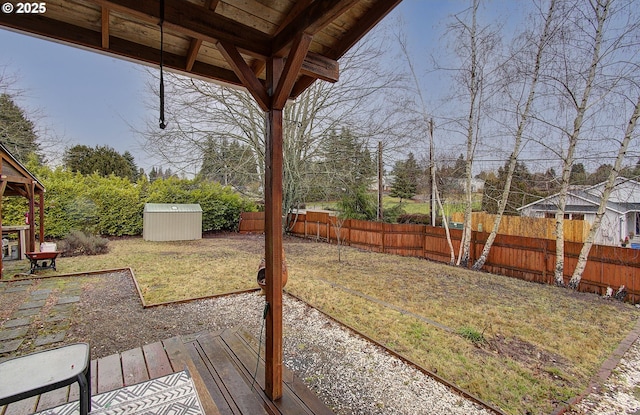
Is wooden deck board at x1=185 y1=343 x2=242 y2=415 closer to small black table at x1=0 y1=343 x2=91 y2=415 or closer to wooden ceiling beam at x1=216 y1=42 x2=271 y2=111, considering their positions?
small black table at x1=0 y1=343 x2=91 y2=415

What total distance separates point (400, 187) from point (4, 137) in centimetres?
1781

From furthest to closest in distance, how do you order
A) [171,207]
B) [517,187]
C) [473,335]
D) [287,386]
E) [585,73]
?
1. [171,207]
2. [517,187]
3. [585,73]
4. [473,335]
5. [287,386]

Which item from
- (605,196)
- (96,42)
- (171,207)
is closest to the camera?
(96,42)

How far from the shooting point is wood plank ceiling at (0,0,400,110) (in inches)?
58.2

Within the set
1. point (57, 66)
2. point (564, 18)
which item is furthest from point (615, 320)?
point (57, 66)

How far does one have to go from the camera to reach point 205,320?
11.7 ft

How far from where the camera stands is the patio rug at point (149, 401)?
1804mm

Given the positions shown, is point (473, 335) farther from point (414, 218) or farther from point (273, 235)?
point (414, 218)

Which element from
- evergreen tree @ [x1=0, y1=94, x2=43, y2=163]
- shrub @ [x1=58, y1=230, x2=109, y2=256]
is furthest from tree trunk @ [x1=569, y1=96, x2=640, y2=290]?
evergreen tree @ [x1=0, y1=94, x2=43, y2=163]

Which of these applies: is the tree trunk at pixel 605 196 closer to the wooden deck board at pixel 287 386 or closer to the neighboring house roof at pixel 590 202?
the neighboring house roof at pixel 590 202

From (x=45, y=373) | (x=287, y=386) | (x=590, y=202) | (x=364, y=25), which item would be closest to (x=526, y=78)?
(x=590, y=202)

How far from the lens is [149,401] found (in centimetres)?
190

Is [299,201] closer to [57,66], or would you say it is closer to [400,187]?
[400,187]

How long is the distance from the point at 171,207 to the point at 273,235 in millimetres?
10196
